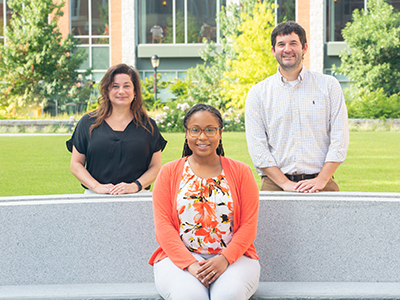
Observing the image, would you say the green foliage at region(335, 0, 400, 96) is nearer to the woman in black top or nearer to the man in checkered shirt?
the man in checkered shirt

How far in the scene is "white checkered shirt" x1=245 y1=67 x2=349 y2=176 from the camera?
11.3 ft

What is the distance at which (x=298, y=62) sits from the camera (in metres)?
3.42

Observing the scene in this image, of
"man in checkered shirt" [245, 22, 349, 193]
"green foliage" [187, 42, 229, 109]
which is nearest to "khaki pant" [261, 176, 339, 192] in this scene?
"man in checkered shirt" [245, 22, 349, 193]

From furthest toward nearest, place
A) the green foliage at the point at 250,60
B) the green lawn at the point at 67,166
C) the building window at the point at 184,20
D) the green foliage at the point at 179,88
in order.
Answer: the building window at the point at 184,20
the green foliage at the point at 179,88
the green foliage at the point at 250,60
the green lawn at the point at 67,166

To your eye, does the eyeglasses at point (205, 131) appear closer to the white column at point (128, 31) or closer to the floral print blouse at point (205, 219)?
the floral print blouse at point (205, 219)

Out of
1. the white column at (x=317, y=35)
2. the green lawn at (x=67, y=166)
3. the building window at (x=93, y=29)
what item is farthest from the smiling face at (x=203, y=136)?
the building window at (x=93, y=29)

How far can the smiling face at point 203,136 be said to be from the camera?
287 centimetres

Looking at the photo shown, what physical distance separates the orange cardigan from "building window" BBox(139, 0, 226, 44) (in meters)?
27.6

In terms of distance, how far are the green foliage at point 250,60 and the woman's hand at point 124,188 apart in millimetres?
19362

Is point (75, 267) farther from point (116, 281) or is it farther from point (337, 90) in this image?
point (337, 90)

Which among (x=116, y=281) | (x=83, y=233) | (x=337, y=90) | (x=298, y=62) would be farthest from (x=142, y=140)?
(x=337, y=90)

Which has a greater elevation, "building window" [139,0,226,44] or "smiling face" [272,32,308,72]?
"building window" [139,0,226,44]

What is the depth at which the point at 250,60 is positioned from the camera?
22.5m

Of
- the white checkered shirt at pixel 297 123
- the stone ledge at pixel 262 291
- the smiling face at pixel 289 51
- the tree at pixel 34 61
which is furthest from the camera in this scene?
the tree at pixel 34 61
